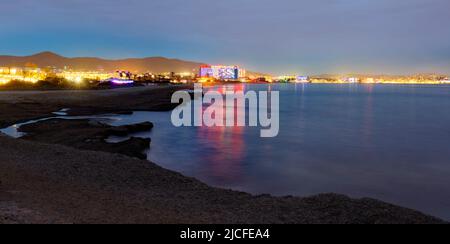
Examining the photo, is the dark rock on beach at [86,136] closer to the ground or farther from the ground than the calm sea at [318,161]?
farther from the ground

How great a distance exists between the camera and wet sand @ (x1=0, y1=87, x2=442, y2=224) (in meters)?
8.82

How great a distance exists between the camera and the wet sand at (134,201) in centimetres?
882

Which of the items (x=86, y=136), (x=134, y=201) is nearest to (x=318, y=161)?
(x=86, y=136)

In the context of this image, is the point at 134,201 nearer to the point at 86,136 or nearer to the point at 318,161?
the point at 86,136

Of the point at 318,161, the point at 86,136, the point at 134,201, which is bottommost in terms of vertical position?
the point at 318,161

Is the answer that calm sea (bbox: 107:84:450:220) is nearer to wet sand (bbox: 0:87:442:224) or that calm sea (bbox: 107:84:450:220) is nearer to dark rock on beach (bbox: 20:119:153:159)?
dark rock on beach (bbox: 20:119:153:159)

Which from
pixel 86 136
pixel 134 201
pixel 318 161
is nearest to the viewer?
pixel 134 201

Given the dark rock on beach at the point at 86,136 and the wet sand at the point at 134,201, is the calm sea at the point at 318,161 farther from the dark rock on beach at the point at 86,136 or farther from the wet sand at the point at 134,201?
the wet sand at the point at 134,201

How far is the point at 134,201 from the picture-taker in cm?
1034

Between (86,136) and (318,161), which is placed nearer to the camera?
(86,136)

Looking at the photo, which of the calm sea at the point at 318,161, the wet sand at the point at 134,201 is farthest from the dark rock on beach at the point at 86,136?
the wet sand at the point at 134,201

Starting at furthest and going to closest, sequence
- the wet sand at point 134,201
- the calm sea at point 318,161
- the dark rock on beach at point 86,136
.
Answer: the dark rock on beach at point 86,136 < the calm sea at point 318,161 < the wet sand at point 134,201
